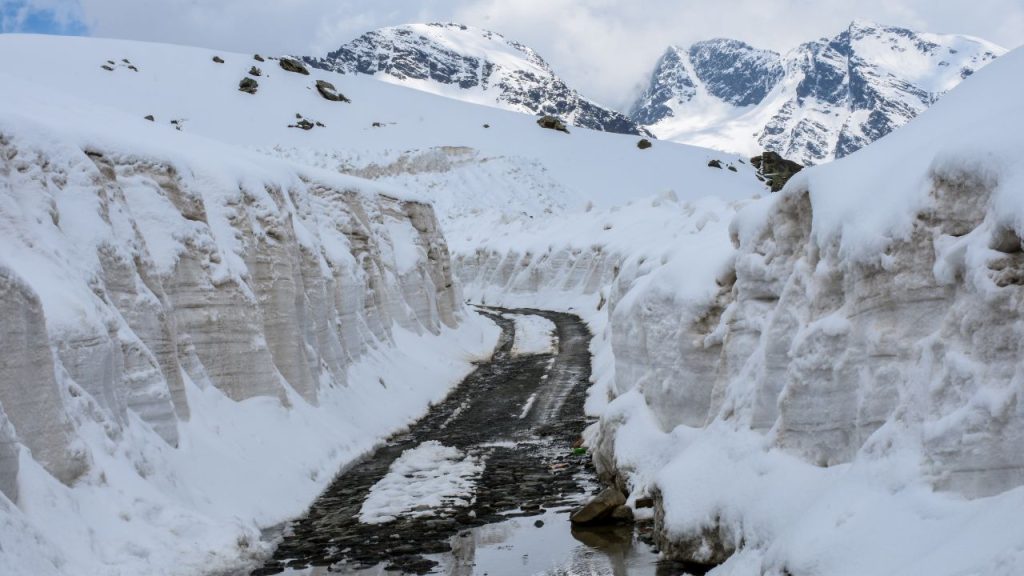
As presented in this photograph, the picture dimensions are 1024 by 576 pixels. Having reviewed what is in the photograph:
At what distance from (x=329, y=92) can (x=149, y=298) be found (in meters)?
75.6

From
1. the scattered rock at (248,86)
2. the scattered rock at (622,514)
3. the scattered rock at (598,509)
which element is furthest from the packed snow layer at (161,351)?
the scattered rock at (248,86)

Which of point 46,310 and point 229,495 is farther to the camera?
point 229,495

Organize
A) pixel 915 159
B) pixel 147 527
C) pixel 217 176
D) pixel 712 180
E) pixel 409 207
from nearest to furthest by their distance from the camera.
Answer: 1. pixel 915 159
2. pixel 147 527
3. pixel 217 176
4. pixel 409 207
5. pixel 712 180

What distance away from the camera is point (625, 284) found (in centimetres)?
2853

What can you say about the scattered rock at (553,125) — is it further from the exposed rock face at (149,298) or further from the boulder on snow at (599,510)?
the boulder on snow at (599,510)

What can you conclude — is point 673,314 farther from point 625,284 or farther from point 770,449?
point 625,284

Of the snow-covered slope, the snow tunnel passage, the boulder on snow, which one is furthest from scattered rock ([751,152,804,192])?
the boulder on snow

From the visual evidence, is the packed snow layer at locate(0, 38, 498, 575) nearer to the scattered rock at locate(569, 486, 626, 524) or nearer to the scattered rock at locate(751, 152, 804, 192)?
the scattered rock at locate(569, 486, 626, 524)

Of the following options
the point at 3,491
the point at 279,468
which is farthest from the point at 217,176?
the point at 3,491

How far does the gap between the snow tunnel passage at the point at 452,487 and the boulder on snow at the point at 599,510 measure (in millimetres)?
393

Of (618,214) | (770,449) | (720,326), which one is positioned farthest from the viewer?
(618,214)

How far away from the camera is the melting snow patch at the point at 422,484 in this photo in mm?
15992

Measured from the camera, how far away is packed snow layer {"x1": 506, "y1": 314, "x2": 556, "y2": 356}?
3700 centimetres

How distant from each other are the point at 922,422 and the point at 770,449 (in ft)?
8.68
